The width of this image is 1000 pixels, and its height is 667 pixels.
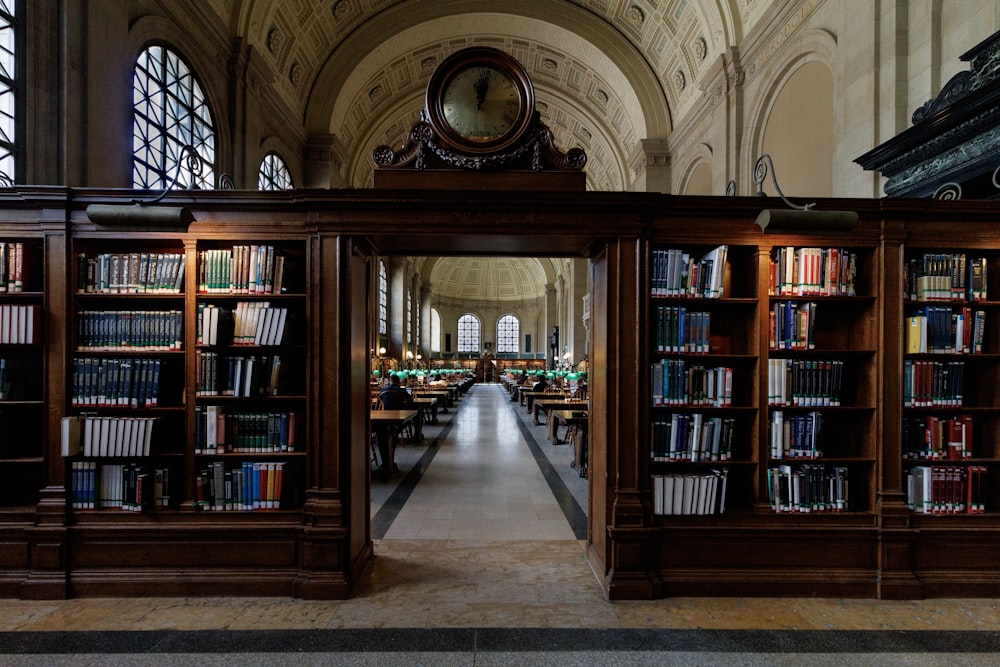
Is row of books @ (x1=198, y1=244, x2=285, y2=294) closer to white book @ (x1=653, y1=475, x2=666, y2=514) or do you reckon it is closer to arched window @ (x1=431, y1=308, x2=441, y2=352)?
white book @ (x1=653, y1=475, x2=666, y2=514)

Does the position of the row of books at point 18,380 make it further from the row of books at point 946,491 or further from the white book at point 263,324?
the row of books at point 946,491

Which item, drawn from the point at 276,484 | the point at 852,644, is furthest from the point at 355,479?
the point at 852,644

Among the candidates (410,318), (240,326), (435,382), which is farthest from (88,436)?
(410,318)

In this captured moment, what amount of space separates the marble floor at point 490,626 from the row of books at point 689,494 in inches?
25.2

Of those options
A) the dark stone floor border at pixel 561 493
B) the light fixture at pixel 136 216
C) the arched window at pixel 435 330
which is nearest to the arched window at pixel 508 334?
the arched window at pixel 435 330

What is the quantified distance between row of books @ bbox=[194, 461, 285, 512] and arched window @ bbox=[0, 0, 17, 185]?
4405 millimetres

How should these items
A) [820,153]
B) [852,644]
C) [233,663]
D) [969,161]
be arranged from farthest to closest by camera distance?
1. [820,153]
2. [969,161]
3. [852,644]
4. [233,663]

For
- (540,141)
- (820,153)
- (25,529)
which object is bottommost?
(25,529)

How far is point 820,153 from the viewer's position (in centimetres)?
863

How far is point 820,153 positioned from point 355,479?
901cm

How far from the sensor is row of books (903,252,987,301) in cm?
396

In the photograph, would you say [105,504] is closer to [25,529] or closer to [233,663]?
[25,529]

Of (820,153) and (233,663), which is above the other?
(820,153)

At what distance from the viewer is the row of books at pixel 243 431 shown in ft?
12.9
